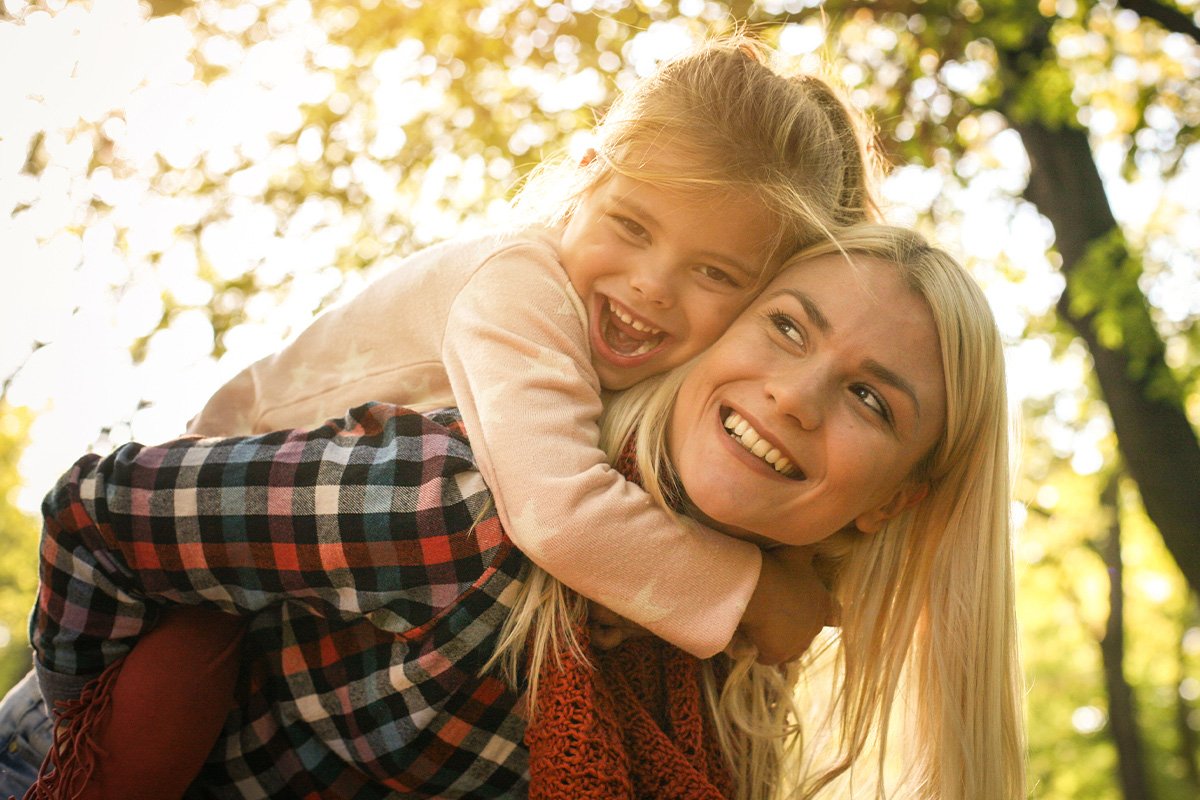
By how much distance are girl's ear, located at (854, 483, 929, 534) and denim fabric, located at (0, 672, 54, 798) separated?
75.4 inches

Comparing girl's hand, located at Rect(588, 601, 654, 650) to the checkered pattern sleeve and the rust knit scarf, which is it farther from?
the checkered pattern sleeve

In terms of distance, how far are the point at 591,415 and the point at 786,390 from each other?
421 millimetres

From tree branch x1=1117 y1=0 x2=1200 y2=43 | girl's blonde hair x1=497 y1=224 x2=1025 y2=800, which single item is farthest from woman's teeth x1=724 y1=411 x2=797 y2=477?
tree branch x1=1117 y1=0 x2=1200 y2=43

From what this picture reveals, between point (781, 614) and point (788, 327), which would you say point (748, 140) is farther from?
point (781, 614)

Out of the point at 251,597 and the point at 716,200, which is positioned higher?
the point at 716,200

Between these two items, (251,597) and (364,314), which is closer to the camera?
(251,597)

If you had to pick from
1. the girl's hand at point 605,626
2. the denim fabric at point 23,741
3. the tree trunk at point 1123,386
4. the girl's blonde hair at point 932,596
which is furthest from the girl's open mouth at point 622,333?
the tree trunk at point 1123,386

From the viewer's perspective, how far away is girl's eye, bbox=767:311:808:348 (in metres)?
2.19

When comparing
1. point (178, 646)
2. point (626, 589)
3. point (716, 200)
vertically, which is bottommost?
point (178, 646)

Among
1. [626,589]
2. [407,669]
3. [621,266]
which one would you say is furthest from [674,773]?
[621,266]

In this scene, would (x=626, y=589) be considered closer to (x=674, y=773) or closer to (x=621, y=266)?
(x=674, y=773)

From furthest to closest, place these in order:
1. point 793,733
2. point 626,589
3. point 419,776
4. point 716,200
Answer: point 793,733, point 716,200, point 419,776, point 626,589

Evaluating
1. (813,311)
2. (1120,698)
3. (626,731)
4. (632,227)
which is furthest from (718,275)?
(1120,698)

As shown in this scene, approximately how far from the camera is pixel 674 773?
2150 millimetres
